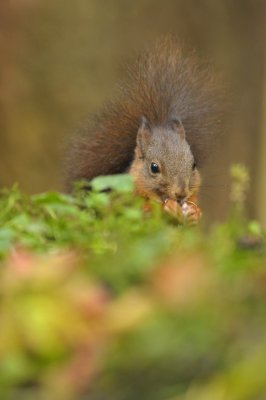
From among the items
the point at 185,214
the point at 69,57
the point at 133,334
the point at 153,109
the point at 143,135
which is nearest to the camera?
the point at 133,334

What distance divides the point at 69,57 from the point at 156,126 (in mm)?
2419

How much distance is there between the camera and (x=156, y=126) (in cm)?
482

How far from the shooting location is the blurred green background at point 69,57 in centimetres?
706

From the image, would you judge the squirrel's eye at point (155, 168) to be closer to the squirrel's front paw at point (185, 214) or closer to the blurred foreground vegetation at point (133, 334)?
the squirrel's front paw at point (185, 214)

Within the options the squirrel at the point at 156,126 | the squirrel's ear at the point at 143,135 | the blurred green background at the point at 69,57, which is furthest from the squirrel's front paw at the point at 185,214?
the blurred green background at the point at 69,57

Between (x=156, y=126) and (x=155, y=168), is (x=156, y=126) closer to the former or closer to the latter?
(x=156, y=126)

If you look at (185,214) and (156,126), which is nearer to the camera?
(185,214)

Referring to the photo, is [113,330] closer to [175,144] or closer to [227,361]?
[227,361]

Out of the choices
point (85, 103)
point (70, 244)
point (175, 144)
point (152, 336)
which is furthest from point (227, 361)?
point (85, 103)

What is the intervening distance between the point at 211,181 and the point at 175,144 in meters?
2.05

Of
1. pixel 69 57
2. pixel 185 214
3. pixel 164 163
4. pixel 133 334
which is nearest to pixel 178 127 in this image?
pixel 164 163

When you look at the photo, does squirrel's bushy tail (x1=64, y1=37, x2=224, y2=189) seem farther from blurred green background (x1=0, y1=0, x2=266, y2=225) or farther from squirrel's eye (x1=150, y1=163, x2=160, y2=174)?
blurred green background (x1=0, y1=0, x2=266, y2=225)

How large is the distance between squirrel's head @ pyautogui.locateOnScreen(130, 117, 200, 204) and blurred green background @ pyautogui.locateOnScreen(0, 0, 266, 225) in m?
2.27

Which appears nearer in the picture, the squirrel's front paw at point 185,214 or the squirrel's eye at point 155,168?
the squirrel's front paw at point 185,214
